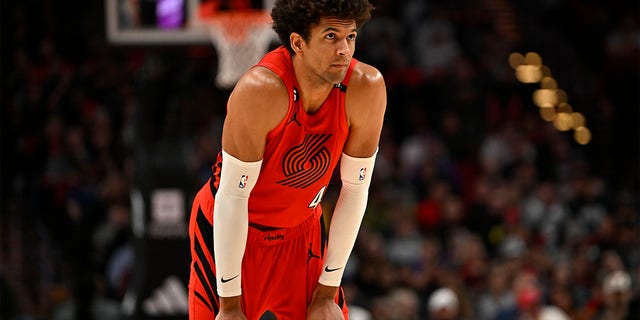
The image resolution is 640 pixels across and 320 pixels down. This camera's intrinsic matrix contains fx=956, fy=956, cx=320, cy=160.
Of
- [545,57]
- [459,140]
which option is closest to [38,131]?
[459,140]

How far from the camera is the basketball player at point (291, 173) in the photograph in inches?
156

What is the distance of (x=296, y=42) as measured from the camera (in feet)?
13.3

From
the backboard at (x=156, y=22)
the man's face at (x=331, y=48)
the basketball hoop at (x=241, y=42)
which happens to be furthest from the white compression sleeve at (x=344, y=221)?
the backboard at (x=156, y=22)

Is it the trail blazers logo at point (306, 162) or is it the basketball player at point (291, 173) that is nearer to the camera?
the basketball player at point (291, 173)

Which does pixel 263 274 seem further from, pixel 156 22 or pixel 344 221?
pixel 156 22

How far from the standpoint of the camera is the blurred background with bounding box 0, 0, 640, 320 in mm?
9266

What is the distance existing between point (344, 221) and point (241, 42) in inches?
176

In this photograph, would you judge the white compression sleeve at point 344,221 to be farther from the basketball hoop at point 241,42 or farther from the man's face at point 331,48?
the basketball hoop at point 241,42

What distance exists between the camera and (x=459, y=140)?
A: 13523 millimetres

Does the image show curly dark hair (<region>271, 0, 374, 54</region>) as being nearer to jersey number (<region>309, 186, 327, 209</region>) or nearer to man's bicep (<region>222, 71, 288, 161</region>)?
man's bicep (<region>222, 71, 288, 161</region>)

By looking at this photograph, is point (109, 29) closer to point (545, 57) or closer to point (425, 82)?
point (425, 82)

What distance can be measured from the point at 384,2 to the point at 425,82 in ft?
6.12

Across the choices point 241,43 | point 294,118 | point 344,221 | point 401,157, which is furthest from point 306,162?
point 401,157

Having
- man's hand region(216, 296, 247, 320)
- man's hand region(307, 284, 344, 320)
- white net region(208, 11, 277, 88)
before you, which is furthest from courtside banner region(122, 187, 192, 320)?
man's hand region(216, 296, 247, 320)
